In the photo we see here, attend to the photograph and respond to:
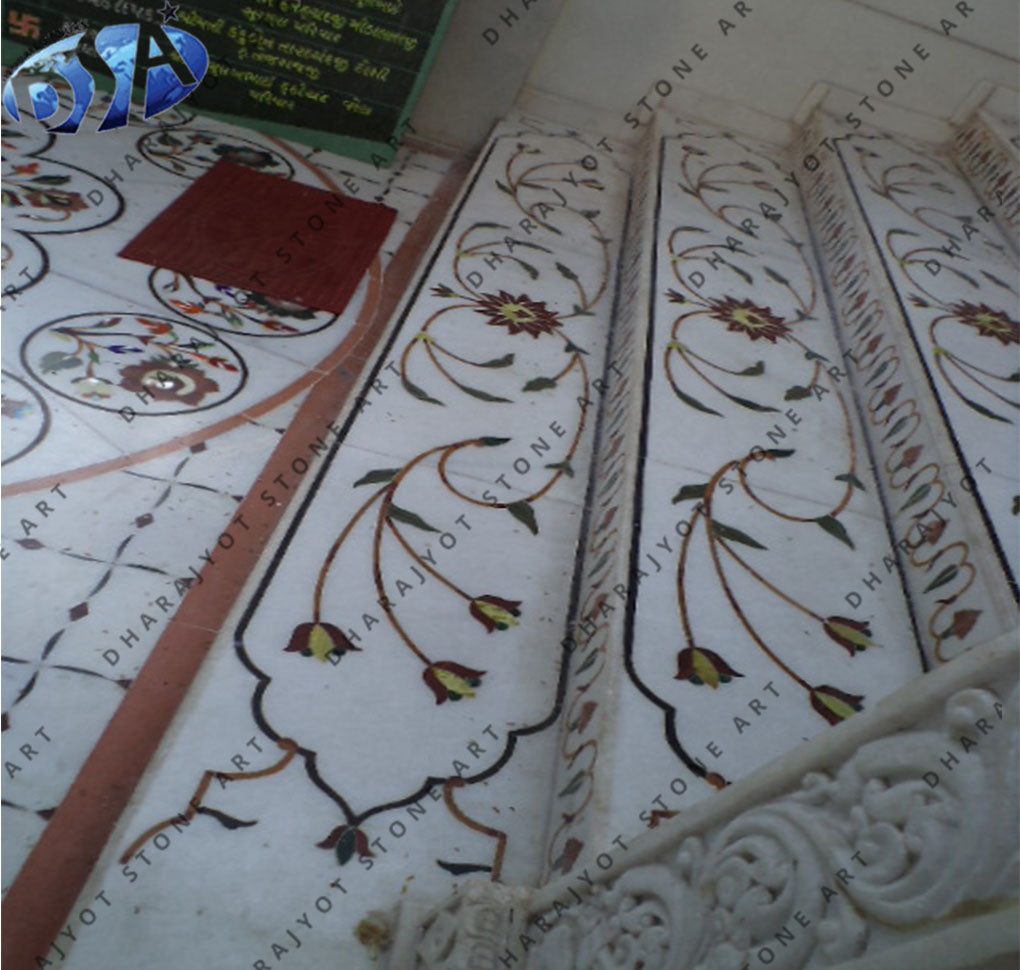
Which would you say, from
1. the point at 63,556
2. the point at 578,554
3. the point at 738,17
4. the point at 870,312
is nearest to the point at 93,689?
the point at 63,556

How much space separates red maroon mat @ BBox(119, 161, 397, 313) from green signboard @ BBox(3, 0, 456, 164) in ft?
1.19

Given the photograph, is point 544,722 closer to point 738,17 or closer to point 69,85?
point 69,85

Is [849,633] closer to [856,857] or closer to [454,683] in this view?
[454,683]

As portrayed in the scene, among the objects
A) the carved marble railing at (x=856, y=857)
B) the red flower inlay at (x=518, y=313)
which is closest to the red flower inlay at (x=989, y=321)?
the red flower inlay at (x=518, y=313)

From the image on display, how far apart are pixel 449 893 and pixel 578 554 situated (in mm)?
721

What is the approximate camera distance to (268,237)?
2707 millimetres

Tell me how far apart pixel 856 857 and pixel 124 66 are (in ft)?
10.8

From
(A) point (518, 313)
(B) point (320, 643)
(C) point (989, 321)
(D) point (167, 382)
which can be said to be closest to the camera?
(B) point (320, 643)

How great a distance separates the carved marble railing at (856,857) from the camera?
2.17 ft

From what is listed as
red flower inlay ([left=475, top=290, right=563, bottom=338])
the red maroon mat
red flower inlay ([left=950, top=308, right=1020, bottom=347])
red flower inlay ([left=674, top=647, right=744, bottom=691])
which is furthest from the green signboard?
red flower inlay ([left=674, top=647, right=744, bottom=691])

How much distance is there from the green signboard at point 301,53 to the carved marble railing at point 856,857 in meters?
2.87

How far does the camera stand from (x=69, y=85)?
315cm

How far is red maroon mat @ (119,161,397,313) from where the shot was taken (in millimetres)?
2467

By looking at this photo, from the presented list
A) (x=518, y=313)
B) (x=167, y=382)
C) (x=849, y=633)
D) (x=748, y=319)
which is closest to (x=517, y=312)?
(x=518, y=313)
